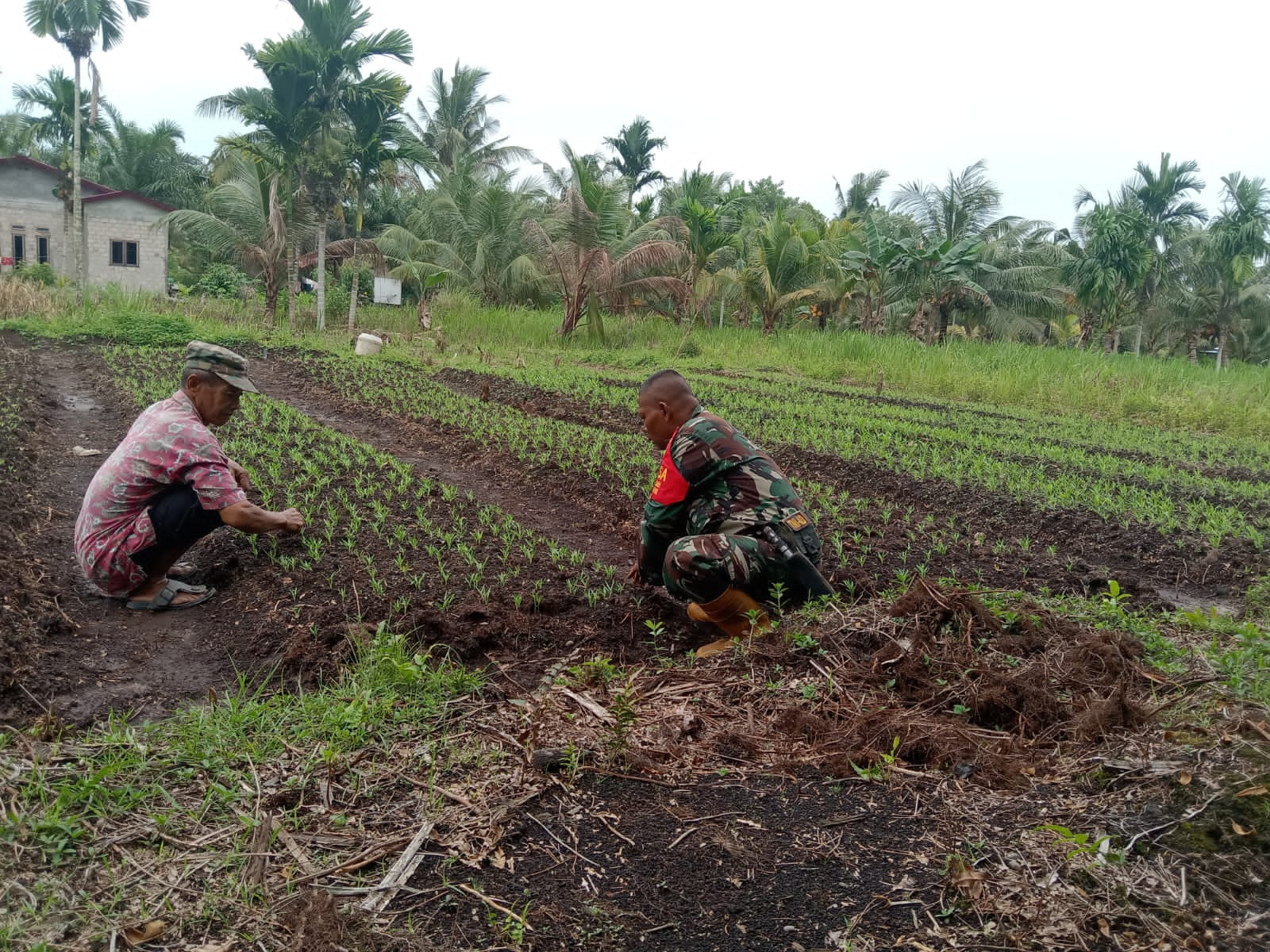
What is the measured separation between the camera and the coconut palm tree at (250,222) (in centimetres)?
2336

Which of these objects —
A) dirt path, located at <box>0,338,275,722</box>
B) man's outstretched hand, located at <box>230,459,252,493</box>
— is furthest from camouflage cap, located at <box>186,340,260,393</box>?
dirt path, located at <box>0,338,275,722</box>

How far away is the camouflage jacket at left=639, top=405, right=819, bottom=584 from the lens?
427cm

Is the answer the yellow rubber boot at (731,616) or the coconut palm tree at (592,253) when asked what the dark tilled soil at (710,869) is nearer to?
the yellow rubber boot at (731,616)

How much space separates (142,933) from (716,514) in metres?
2.89

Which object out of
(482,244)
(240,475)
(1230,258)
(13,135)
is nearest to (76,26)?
(482,244)

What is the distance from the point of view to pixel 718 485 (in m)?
4.36

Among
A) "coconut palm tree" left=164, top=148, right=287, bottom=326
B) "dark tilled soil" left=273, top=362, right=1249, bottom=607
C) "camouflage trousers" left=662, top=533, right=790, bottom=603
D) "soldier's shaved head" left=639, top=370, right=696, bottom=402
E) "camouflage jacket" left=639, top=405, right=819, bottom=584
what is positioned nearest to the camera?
"camouflage trousers" left=662, top=533, right=790, bottom=603

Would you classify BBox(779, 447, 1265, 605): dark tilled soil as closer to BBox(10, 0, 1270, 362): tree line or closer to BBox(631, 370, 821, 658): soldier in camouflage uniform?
BBox(631, 370, 821, 658): soldier in camouflage uniform

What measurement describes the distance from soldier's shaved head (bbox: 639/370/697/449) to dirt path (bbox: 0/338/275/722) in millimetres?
2151

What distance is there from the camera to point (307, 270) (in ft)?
109

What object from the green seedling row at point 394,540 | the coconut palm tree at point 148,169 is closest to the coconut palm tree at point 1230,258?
the green seedling row at point 394,540

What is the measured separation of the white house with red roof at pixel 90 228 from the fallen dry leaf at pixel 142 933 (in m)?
31.3

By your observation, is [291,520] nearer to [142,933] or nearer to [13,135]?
[142,933]

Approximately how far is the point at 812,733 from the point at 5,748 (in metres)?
2.65
